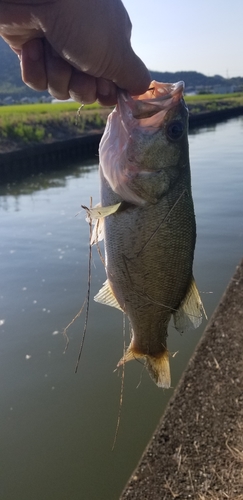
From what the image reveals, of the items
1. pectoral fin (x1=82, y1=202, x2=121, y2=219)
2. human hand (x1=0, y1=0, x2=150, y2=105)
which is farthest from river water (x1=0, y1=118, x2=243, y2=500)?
human hand (x1=0, y1=0, x2=150, y2=105)

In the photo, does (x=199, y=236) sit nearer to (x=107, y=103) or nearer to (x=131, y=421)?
(x=131, y=421)

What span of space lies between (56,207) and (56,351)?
870 centimetres

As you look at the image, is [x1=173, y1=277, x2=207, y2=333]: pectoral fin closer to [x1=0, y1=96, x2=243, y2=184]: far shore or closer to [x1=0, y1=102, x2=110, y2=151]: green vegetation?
[x1=0, y1=96, x2=243, y2=184]: far shore

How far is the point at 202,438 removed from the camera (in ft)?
12.7

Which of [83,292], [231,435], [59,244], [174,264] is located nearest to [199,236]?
[59,244]

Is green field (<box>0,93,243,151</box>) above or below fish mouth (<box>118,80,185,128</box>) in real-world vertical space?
below

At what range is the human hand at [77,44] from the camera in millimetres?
1681

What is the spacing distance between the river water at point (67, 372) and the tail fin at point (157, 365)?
39 centimetres

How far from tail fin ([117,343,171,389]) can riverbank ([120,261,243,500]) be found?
58.3 inches

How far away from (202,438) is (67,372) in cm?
284

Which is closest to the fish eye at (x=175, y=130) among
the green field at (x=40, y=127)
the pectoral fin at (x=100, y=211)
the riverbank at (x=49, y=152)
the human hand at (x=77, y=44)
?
the human hand at (x=77, y=44)

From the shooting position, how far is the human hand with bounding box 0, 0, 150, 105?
168 centimetres

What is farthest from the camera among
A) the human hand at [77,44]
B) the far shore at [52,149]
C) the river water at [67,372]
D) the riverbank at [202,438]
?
the far shore at [52,149]

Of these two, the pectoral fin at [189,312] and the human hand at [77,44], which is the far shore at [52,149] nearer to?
the human hand at [77,44]
